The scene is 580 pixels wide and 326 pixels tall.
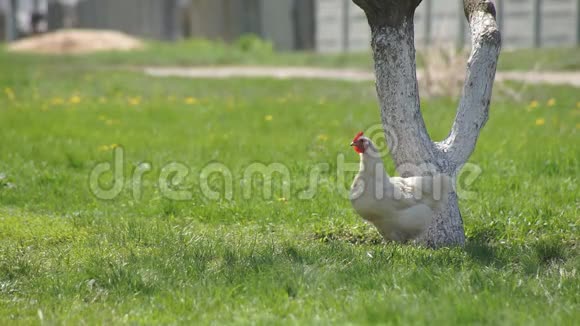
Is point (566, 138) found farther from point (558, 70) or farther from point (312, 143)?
point (558, 70)

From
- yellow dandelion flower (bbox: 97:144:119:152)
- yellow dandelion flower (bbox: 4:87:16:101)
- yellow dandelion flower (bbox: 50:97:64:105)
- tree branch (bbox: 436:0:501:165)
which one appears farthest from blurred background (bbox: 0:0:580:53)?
tree branch (bbox: 436:0:501:165)

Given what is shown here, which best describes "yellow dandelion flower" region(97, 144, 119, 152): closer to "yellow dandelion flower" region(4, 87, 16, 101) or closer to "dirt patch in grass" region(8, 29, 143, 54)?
"yellow dandelion flower" region(4, 87, 16, 101)

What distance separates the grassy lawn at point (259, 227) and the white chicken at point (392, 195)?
20cm

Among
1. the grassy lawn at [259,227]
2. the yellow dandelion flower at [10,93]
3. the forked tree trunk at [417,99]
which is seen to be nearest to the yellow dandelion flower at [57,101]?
the grassy lawn at [259,227]

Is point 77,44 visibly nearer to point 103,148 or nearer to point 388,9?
point 103,148

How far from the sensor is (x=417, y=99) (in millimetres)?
6332

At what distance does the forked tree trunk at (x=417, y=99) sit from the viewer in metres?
6.19

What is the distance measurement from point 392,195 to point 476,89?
0.94m

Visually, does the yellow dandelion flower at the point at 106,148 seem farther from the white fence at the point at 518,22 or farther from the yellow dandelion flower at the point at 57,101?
the white fence at the point at 518,22

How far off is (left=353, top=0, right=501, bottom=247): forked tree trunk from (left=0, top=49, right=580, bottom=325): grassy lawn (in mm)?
506

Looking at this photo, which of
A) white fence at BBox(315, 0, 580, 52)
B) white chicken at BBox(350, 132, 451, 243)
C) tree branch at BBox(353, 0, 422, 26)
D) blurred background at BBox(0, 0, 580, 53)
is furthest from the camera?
blurred background at BBox(0, 0, 580, 53)

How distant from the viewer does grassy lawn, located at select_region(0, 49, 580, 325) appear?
187 inches

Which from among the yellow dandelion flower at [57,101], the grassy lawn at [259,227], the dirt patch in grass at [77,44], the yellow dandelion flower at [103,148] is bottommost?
the grassy lawn at [259,227]

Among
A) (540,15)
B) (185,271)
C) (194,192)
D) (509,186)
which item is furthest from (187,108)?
(540,15)
